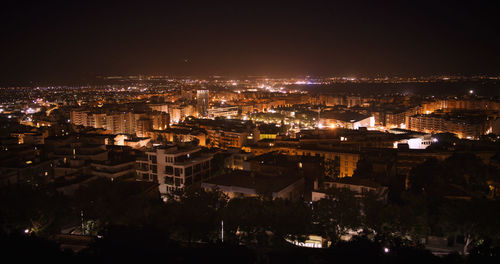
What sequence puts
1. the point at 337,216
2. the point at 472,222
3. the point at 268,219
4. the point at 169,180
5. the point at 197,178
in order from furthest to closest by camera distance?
the point at 197,178 → the point at 169,180 → the point at 337,216 → the point at 268,219 → the point at 472,222

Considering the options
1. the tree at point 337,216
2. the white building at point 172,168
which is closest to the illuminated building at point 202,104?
the white building at point 172,168

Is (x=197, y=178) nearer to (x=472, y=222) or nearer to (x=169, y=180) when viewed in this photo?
(x=169, y=180)

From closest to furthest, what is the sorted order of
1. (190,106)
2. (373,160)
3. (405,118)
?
(373,160) < (405,118) < (190,106)

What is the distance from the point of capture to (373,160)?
963 centimetres

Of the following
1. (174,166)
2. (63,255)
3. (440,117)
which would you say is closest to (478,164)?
(174,166)

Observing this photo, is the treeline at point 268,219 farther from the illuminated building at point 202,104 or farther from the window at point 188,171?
the illuminated building at point 202,104

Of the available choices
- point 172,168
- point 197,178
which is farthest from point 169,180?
point 197,178

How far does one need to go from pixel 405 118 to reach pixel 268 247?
1920cm

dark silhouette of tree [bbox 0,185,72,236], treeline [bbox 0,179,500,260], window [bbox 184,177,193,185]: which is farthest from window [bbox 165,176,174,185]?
dark silhouette of tree [bbox 0,185,72,236]

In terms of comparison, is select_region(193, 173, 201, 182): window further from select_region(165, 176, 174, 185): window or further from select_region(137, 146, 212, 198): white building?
select_region(165, 176, 174, 185): window

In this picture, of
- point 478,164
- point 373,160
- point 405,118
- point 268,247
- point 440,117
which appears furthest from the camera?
point 405,118

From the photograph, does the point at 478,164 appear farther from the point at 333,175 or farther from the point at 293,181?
the point at 293,181

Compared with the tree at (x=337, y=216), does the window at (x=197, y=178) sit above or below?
below

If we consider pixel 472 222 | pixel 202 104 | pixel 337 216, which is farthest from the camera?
pixel 202 104
